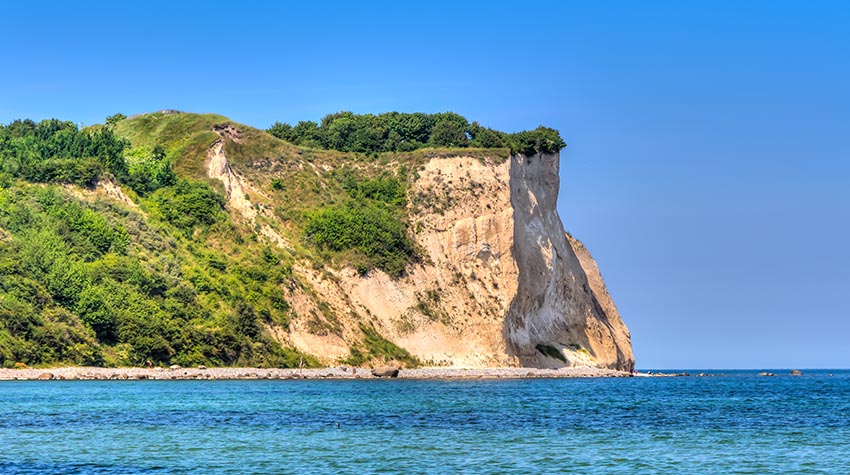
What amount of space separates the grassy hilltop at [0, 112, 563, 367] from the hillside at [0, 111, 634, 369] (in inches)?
7.2

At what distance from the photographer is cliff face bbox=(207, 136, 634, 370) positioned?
106500mm

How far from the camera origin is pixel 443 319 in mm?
109812

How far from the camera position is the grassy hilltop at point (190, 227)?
87688 mm

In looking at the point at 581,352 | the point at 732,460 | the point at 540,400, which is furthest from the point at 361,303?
the point at 732,460

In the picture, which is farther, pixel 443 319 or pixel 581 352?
pixel 581 352

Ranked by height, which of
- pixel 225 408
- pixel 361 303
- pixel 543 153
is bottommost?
pixel 225 408

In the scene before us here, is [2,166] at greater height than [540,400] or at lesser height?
greater

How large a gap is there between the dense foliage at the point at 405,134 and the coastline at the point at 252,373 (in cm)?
2580

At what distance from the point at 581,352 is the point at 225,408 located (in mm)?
75600

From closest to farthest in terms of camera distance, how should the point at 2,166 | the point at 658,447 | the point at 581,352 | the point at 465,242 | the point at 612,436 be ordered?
the point at 658,447
the point at 612,436
the point at 2,166
the point at 465,242
the point at 581,352

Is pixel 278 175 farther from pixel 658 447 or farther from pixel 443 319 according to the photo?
pixel 658 447

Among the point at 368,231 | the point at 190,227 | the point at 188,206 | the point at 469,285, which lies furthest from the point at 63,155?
the point at 469,285

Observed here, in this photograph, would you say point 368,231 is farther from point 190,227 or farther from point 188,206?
point 188,206

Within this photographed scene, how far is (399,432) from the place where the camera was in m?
42.9
